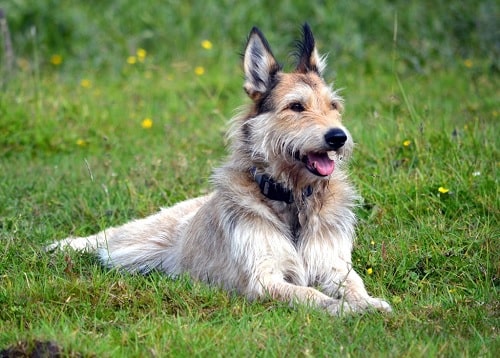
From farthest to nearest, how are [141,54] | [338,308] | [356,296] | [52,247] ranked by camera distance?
1. [141,54]
2. [52,247]
3. [356,296]
4. [338,308]

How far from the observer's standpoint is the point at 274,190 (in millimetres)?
6281

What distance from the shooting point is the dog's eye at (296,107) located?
6.30m

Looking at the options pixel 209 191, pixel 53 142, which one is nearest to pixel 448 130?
pixel 209 191

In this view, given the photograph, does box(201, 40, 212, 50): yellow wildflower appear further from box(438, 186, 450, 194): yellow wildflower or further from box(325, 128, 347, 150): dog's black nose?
box(325, 128, 347, 150): dog's black nose

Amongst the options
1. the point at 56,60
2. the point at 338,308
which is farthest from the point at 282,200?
the point at 56,60

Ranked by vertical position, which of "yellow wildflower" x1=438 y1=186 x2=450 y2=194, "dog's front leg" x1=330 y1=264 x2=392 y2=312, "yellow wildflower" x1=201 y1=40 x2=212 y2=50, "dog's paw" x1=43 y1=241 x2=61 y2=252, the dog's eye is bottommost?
"dog's paw" x1=43 y1=241 x2=61 y2=252

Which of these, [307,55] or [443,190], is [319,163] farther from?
[443,190]

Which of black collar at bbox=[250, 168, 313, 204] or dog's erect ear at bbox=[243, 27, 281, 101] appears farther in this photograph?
dog's erect ear at bbox=[243, 27, 281, 101]

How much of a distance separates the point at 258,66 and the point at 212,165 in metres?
2.22

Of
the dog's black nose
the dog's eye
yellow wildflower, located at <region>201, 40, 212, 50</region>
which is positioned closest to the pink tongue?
the dog's black nose

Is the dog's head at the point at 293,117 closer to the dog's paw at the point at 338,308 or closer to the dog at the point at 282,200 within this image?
the dog at the point at 282,200

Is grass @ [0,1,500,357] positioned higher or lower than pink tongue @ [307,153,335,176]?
lower

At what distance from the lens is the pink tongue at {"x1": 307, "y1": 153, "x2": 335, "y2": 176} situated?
20.0ft

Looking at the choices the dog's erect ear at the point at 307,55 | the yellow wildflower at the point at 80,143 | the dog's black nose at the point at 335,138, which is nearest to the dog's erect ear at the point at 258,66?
the dog's erect ear at the point at 307,55
